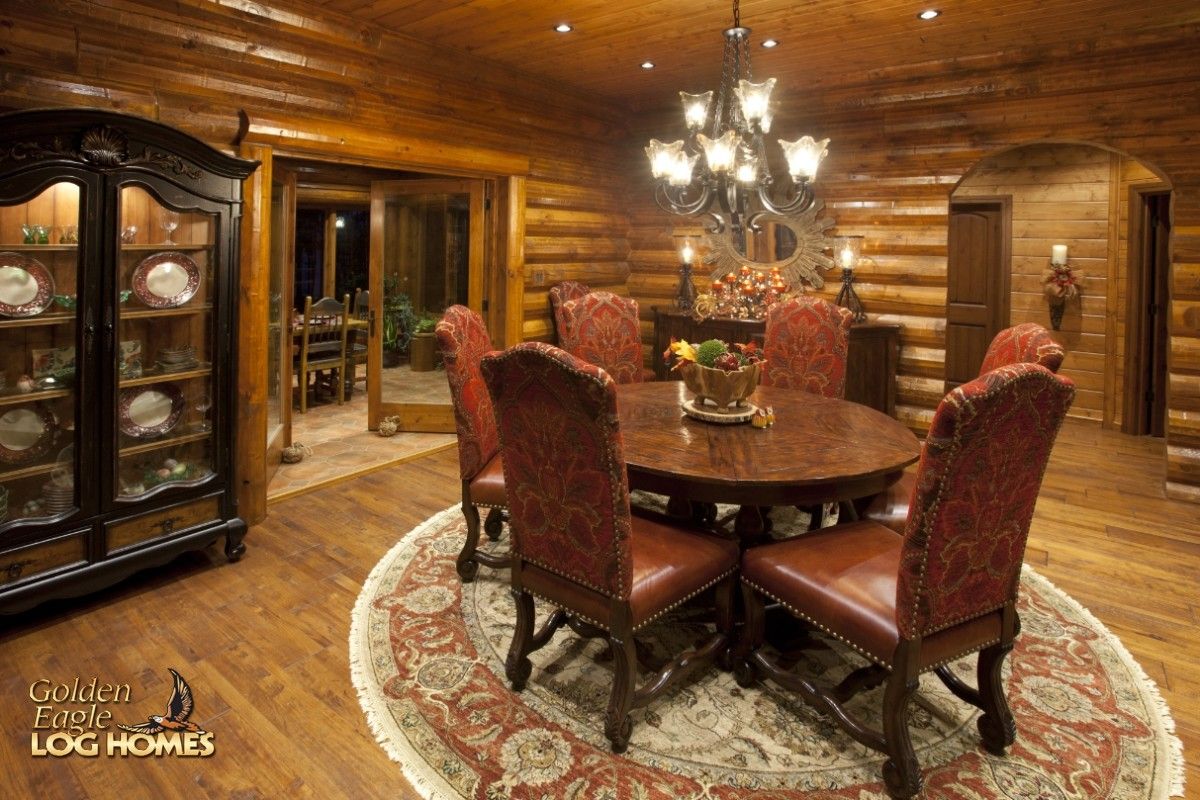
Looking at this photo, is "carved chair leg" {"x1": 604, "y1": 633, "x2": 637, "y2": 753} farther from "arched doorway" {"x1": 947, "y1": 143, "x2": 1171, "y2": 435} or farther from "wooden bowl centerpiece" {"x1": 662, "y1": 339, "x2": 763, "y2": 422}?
"arched doorway" {"x1": 947, "y1": 143, "x2": 1171, "y2": 435}

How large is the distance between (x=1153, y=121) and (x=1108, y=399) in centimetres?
285

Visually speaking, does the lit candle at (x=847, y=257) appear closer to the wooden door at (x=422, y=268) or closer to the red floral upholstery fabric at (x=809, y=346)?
the red floral upholstery fabric at (x=809, y=346)

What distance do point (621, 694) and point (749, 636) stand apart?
502 mm

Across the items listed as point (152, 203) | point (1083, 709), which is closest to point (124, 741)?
point (152, 203)

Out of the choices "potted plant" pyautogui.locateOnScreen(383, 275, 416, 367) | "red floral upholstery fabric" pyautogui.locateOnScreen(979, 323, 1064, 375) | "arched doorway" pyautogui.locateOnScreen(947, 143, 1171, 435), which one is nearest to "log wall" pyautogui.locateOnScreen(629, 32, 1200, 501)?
"arched doorway" pyautogui.locateOnScreen(947, 143, 1171, 435)

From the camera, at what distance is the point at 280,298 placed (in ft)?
15.9

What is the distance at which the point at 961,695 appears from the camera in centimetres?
219

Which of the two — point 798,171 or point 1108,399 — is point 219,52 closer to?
point 798,171

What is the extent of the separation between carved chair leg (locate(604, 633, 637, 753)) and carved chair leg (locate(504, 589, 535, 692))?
15.4 inches

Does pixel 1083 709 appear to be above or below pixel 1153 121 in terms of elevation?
below

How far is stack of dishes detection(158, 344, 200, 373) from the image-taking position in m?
3.19

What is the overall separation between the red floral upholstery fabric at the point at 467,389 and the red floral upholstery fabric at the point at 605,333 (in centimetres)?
137

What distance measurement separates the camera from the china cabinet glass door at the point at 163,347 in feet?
9.90

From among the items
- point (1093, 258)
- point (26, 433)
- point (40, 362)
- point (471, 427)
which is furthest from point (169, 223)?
point (1093, 258)
